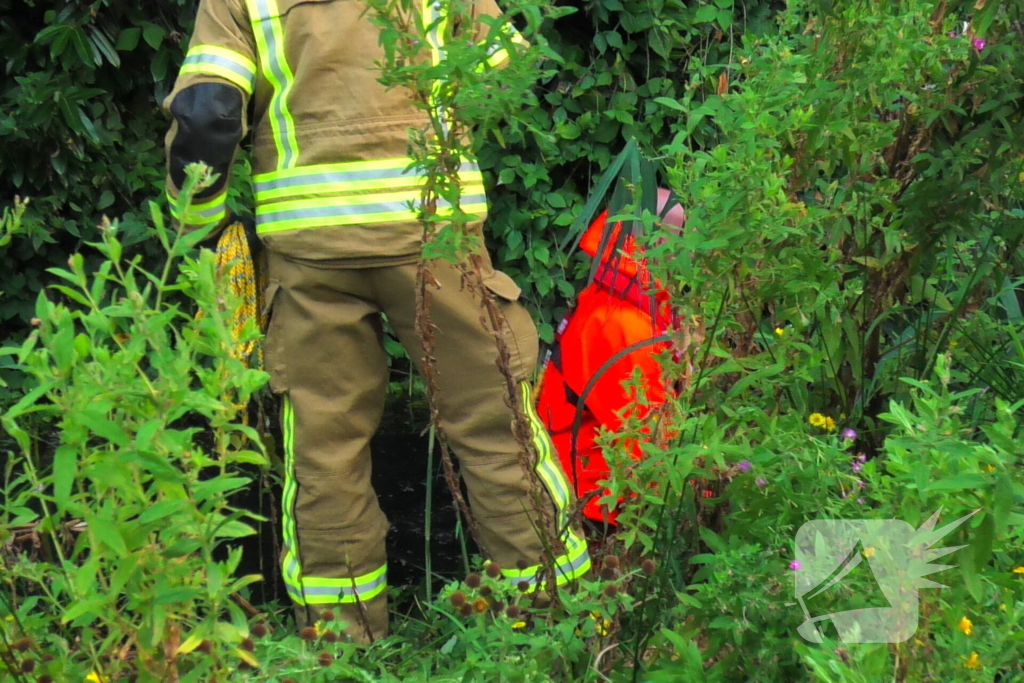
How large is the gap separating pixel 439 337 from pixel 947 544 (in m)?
1.50

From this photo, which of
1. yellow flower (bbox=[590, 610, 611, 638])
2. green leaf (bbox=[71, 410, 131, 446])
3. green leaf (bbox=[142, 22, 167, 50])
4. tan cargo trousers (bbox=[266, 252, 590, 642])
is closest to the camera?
green leaf (bbox=[71, 410, 131, 446])

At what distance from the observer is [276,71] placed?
2.60 m

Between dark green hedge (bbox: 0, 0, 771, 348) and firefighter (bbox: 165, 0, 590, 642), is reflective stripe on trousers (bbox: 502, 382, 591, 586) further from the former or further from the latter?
dark green hedge (bbox: 0, 0, 771, 348)

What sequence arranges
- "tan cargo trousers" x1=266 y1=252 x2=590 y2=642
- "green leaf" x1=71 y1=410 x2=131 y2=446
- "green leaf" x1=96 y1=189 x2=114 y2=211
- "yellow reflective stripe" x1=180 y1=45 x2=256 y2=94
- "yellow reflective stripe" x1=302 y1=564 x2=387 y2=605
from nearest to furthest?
"green leaf" x1=71 y1=410 x2=131 y2=446 → "yellow reflective stripe" x1=180 y1=45 x2=256 y2=94 → "tan cargo trousers" x1=266 y1=252 x2=590 y2=642 → "yellow reflective stripe" x1=302 y1=564 x2=387 y2=605 → "green leaf" x1=96 y1=189 x2=114 y2=211

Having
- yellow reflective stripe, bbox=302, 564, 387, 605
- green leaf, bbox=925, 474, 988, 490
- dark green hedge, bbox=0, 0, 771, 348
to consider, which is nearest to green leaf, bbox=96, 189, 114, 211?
dark green hedge, bbox=0, 0, 771, 348

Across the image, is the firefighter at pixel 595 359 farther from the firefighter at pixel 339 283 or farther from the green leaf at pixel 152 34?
the green leaf at pixel 152 34

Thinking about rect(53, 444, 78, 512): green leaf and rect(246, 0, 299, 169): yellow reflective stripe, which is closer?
rect(53, 444, 78, 512): green leaf

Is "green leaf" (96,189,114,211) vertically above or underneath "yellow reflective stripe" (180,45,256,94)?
underneath

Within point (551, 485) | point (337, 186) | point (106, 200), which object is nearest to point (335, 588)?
point (551, 485)

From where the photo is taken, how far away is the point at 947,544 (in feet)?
4.27

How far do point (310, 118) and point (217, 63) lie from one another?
8.7 inches

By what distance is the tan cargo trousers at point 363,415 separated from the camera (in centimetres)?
265

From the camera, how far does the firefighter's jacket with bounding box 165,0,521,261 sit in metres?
2.52

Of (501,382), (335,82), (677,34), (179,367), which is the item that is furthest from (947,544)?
(677,34)
